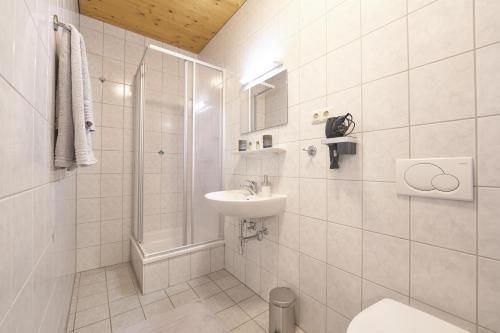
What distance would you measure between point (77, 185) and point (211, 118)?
156 cm

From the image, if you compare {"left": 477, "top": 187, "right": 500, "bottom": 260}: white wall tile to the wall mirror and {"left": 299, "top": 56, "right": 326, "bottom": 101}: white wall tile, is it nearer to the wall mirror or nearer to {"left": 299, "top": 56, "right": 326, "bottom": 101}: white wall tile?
{"left": 299, "top": 56, "right": 326, "bottom": 101}: white wall tile

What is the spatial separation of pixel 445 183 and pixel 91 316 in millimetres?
2315

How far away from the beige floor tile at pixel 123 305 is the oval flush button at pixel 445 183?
6.87 feet

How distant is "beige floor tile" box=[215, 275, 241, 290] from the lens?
1979 millimetres

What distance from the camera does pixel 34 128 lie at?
731mm

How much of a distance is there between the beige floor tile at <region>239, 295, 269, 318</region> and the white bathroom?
15mm

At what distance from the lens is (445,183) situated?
88 centimetres

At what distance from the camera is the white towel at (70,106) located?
→ 105cm

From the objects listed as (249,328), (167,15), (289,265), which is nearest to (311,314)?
(289,265)

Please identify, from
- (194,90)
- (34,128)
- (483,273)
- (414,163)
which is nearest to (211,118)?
(194,90)

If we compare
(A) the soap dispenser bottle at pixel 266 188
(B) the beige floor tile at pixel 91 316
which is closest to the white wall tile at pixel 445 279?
(A) the soap dispenser bottle at pixel 266 188

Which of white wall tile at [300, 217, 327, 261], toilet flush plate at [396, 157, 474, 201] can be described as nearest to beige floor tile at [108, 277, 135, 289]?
white wall tile at [300, 217, 327, 261]

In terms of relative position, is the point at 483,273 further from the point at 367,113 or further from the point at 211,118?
the point at 211,118

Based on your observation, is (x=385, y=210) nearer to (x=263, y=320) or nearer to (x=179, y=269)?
(x=263, y=320)
